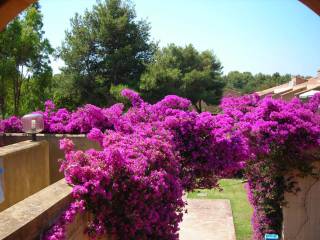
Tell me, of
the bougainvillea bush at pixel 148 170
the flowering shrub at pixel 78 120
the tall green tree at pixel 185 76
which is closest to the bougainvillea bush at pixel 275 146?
the bougainvillea bush at pixel 148 170

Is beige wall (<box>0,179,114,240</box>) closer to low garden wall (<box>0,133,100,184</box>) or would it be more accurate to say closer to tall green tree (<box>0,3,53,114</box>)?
low garden wall (<box>0,133,100,184</box>)

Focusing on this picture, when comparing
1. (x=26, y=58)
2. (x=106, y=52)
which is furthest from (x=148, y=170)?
(x=106, y=52)

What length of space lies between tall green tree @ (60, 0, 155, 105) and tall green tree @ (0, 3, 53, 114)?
128 inches

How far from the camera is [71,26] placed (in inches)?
1043

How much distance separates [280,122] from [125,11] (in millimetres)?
20375

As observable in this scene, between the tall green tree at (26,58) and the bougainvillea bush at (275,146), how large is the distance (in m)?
14.1

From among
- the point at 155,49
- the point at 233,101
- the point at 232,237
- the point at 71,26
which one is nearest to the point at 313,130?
Answer: the point at 233,101

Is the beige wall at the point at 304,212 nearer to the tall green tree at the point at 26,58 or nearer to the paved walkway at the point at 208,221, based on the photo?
the paved walkway at the point at 208,221

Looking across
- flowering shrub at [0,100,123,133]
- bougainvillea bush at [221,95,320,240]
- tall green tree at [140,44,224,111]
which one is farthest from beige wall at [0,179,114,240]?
tall green tree at [140,44,224,111]

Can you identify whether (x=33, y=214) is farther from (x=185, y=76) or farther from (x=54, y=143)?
(x=185, y=76)

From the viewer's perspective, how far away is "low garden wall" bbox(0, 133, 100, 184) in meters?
6.59

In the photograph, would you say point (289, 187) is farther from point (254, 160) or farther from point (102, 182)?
point (102, 182)

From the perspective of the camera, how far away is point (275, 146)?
269 inches

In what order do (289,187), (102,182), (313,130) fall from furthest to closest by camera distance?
(289,187)
(313,130)
(102,182)
